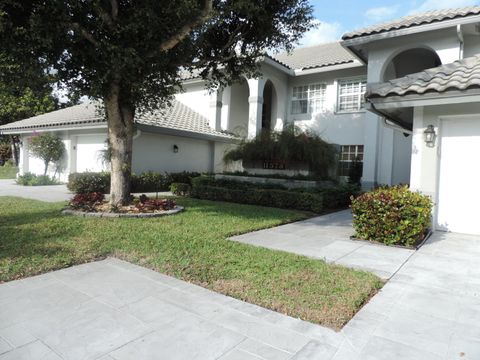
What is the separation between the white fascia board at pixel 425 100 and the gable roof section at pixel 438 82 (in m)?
0.09

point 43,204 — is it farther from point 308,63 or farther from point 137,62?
point 308,63

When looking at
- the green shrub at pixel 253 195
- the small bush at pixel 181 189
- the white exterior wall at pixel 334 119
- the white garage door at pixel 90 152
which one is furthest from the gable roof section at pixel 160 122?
the white exterior wall at pixel 334 119

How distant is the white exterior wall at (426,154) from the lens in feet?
24.3

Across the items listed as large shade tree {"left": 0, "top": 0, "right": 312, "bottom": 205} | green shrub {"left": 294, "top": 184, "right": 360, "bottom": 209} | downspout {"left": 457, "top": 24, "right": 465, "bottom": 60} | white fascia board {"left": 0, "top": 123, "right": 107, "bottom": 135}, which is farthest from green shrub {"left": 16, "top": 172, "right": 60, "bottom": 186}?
downspout {"left": 457, "top": 24, "right": 465, "bottom": 60}

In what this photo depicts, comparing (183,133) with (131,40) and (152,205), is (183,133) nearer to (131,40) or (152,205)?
(152,205)

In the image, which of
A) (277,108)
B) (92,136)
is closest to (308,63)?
(277,108)

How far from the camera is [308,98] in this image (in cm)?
1873

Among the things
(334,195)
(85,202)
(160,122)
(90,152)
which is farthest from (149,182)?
(334,195)

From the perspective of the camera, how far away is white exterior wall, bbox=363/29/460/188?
1386 centimetres

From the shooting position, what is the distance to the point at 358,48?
1450 centimetres

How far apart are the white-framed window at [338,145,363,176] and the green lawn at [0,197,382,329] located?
→ 31.0 feet

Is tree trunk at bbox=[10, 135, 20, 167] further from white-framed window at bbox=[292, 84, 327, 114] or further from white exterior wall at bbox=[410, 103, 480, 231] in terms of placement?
white exterior wall at bbox=[410, 103, 480, 231]

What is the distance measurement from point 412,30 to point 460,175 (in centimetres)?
774

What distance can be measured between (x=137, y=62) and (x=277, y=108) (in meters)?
12.8
